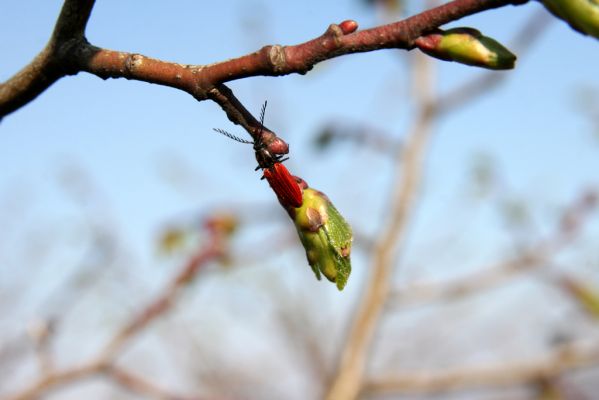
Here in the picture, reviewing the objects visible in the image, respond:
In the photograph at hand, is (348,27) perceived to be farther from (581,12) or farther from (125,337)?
(125,337)

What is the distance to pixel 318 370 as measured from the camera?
21.0 ft

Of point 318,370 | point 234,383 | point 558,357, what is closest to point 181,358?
point 234,383

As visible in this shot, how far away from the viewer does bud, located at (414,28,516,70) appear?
0.79 metres

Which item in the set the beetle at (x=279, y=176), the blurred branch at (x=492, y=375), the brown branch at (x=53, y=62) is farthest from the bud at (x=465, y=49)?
the blurred branch at (x=492, y=375)

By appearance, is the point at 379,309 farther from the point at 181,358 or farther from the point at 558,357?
the point at 181,358

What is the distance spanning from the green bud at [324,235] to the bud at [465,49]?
23 centimetres

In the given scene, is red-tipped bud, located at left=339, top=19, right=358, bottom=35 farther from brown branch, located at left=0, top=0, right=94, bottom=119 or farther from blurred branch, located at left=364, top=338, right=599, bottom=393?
blurred branch, located at left=364, top=338, right=599, bottom=393

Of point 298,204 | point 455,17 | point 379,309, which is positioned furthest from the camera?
point 379,309

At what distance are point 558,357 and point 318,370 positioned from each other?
10.6 ft

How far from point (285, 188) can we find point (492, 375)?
298 cm

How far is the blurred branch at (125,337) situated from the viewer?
7.10 feet

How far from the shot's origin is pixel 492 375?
11.7 feet

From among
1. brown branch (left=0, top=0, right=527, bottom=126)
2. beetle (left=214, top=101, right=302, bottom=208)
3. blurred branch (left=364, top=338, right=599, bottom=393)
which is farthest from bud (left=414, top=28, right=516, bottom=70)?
blurred branch (left=364, top=338, right=599, bottom=393)

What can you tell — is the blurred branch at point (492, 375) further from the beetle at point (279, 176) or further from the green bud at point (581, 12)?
the green bud at point (581, 12)
